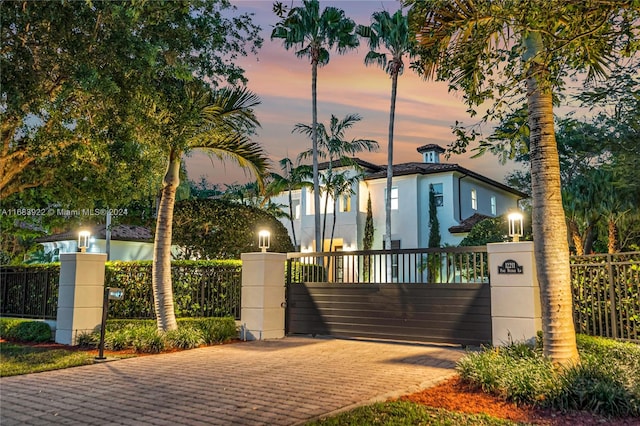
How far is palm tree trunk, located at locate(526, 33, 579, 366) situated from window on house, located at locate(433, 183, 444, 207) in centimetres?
2024

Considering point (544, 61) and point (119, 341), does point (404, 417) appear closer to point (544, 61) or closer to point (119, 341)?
point (544, 61)

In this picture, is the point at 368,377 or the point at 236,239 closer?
the point at 368,377

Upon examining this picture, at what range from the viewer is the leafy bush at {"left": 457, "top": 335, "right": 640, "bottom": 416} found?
573 cm

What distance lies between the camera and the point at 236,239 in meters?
15.4

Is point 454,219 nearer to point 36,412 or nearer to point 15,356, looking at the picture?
point 15,356

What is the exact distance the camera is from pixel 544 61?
6191mm

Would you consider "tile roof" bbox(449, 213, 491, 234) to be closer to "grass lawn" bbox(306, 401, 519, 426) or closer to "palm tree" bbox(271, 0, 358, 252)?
"palm tree" bbox(271, 0, 358, 252)

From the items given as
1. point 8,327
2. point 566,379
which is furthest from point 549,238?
point 8,327

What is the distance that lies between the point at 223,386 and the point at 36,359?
4.80m

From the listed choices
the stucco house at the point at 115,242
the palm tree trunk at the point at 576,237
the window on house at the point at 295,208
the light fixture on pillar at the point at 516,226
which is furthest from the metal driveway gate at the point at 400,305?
the stucco house at the point at 115,242

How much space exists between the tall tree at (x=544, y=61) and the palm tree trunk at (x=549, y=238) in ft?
0.04

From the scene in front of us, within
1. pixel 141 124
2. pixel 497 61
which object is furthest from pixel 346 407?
pixel 141 124

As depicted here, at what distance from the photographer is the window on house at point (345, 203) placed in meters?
28.9

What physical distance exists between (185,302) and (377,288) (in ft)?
16.0
